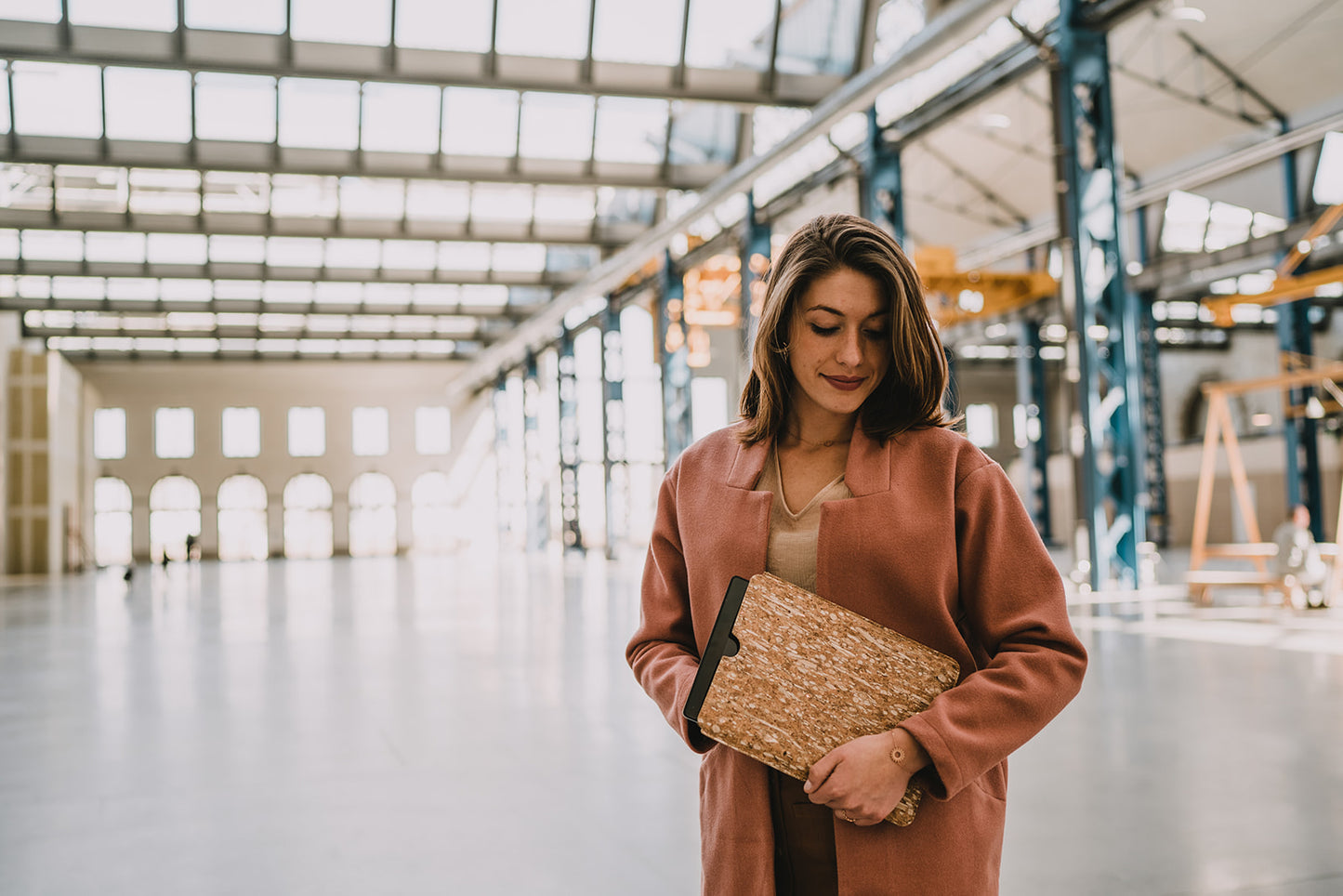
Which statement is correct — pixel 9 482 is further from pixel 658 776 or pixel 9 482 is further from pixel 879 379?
pixel 879 379

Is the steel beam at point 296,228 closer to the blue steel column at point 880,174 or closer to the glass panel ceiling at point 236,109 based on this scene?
the glass panel ceiling at point 236,109

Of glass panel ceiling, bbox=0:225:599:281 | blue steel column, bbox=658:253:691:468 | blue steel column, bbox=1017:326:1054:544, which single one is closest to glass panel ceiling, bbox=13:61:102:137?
glass panel ceiling, bbox=0:225:599:281

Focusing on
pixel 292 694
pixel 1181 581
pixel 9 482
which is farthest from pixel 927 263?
pixel 9 482

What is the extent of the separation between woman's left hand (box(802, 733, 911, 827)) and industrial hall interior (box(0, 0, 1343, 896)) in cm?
23

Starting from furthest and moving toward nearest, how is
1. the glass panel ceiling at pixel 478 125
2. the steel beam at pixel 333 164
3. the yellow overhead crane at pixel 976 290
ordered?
1. the yellow overhead crane at pixel 976 290
2. the glass panel ceiling at pixel 478 125
3. the steel beam at pixel 333 164

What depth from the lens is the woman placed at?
5.82 ft

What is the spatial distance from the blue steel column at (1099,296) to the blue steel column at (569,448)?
86.2 feet

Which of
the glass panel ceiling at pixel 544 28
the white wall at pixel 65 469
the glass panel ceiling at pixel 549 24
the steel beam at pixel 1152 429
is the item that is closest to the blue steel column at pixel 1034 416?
the steel beam at pixel 1152 429

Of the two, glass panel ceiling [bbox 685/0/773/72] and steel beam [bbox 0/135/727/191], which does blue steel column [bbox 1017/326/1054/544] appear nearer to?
steel beam [bbox 0/135/727/191]

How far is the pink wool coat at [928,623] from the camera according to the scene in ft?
5.83

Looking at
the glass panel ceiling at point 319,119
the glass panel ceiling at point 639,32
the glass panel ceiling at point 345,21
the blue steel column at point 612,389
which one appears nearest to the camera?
the glass panel ceiling at point 345,21

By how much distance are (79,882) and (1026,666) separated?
176 inches

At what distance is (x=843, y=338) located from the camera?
1.95m

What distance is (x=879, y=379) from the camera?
6.50 ft
